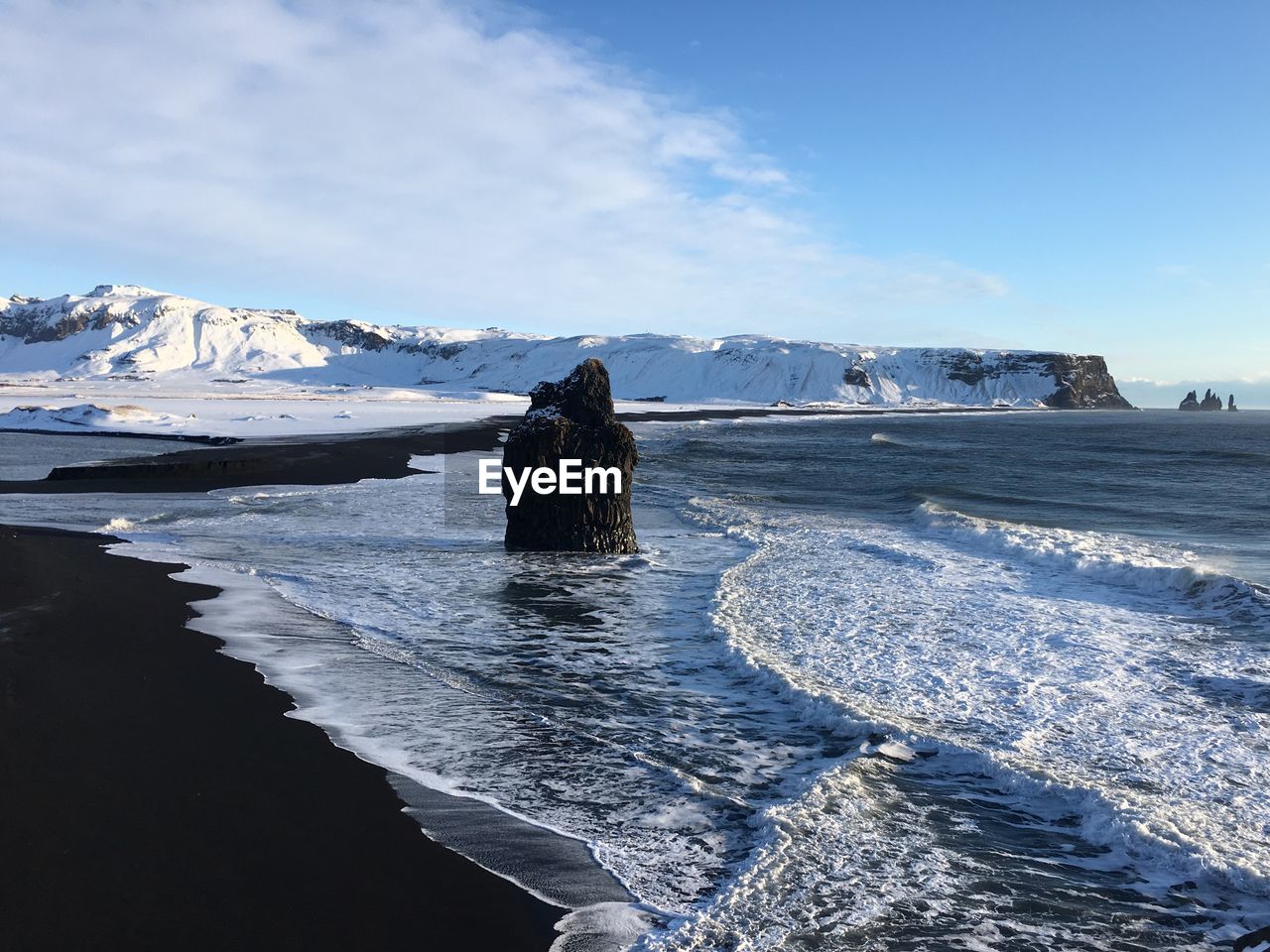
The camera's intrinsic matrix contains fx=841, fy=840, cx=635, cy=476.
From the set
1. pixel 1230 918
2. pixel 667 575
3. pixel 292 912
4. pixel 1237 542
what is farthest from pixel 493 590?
pixel 1237 542

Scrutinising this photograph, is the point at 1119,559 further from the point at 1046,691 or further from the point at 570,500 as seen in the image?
the point at 570,500

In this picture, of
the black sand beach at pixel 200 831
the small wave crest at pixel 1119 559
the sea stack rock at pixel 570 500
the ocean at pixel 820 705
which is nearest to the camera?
the black sand beach at pixel 200 831

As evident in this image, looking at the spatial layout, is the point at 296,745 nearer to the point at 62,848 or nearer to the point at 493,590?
the point at 62,848

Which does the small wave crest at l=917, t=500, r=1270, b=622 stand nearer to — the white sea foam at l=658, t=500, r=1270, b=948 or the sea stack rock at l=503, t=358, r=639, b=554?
the white sea foam at l=658, t=500, r=1270, b=948

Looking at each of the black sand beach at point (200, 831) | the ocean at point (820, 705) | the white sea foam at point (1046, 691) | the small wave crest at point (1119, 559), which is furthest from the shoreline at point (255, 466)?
the small wave crest at point (1119, 559)

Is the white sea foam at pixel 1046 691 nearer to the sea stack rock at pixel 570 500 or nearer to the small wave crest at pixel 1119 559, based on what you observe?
the small wave crest at pixel 1119 559

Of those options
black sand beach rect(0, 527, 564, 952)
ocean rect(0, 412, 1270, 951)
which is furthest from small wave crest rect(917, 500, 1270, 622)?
black sand beach rect(0, 527, 564, 952)

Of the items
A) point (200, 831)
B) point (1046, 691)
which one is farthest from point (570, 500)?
point (200, 831)
